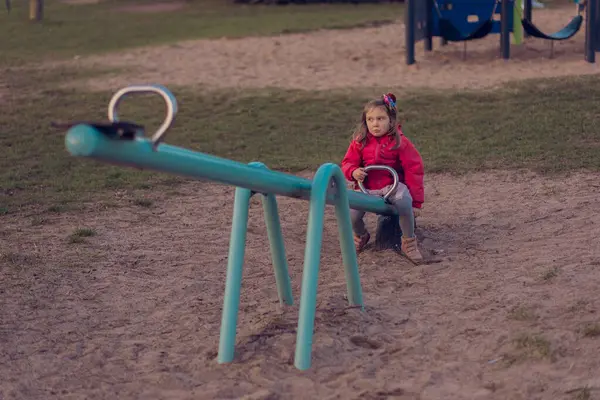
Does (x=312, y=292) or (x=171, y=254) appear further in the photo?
(x=171, y=254)

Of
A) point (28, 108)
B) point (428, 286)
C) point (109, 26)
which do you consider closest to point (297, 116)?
point (28, 108)

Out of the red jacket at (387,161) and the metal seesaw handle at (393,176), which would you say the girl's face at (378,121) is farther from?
the metal seesaw handle at (393,176)

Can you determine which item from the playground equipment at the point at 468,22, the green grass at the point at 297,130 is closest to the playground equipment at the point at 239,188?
the green grass at the point at 297,130

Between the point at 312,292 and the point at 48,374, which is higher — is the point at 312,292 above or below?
above

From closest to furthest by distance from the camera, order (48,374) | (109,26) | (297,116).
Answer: (48,374), (297,116), (109,26)

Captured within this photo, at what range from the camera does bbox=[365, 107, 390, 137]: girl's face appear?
508 cm

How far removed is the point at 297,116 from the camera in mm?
9289

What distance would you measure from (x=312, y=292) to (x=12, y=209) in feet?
10.8

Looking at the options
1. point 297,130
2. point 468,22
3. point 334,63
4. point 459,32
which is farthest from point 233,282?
point 468,22

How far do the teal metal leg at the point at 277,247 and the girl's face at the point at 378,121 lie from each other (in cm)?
115

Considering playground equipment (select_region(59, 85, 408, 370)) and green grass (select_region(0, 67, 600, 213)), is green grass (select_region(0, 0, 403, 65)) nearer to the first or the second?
green grass (select_region(0, 67, 600, 213))

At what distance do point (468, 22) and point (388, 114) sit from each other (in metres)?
7.60

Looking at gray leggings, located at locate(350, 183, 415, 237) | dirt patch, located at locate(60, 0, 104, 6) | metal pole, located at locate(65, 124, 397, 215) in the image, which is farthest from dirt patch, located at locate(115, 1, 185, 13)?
metal pole, located at locate(65, 124, 397, 215)

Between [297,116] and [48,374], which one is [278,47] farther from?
[48,374]
